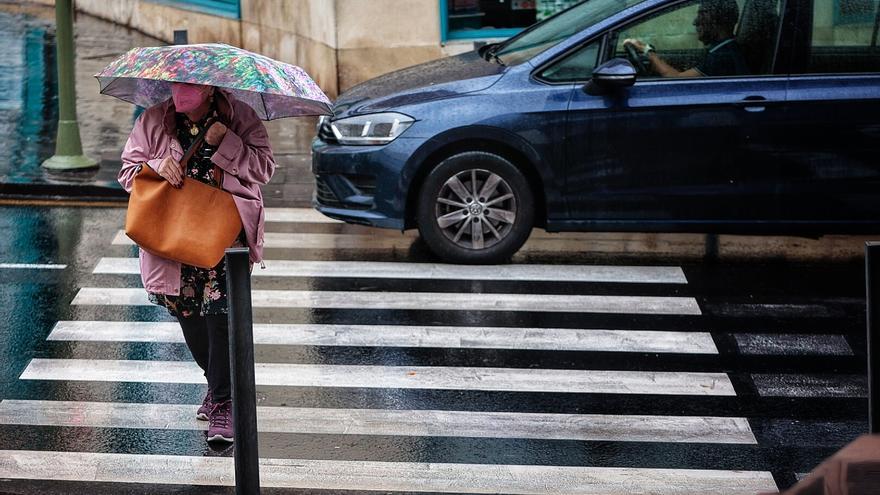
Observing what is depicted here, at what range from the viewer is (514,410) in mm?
6734

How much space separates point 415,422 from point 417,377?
0.66 metres

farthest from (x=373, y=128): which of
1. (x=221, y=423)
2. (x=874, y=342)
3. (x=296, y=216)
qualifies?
(x=874, y=342)

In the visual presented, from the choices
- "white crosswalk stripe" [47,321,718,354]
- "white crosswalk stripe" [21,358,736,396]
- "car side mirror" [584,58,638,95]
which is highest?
"car side mirror" [584,58,638,95]

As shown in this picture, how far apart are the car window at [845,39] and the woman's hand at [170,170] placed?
4.76 meters

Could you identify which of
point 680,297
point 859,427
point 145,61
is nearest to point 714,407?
point 859,427

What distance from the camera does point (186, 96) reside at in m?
5.79

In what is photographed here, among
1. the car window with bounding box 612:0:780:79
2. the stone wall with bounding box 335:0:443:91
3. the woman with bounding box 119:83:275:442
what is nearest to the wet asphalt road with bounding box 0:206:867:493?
the woman with bounding box 119:83:275:442

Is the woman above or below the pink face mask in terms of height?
below

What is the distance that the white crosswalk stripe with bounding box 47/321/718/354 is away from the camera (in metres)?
7.74

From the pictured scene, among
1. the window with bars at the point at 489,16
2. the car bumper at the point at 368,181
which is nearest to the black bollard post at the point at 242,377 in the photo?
the car bumper at the point at 368,181

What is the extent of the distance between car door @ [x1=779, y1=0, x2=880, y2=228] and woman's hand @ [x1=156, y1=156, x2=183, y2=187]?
4.52 meters

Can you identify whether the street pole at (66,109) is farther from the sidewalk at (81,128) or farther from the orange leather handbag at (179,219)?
the orange leather handbag at (179,219)

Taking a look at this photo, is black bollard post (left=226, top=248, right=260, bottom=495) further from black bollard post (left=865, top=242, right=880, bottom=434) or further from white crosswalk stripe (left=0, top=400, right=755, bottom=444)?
black bollard post (left=865, top=242, right=880, bottom=434)

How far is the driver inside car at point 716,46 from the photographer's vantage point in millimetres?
9000
